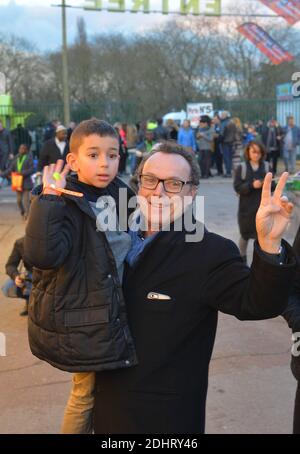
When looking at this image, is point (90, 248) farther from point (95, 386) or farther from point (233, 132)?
point (233, 132)

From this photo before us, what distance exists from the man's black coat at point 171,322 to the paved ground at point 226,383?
1.70m

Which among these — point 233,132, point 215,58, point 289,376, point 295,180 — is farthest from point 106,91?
point 289,376

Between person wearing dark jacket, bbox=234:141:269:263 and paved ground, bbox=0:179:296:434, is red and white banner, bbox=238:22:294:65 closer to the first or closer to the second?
person wearing dark jacket, bbox=234:141:269:263

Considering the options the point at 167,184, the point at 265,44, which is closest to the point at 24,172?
the point at 167,184

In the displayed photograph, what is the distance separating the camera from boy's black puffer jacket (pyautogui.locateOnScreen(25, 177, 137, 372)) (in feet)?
5.96

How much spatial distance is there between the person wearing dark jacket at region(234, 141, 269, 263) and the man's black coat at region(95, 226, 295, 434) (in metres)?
4.97

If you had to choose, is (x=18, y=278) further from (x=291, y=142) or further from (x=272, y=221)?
(x=291, y=142)

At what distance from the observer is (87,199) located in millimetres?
2082

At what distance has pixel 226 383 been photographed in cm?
411

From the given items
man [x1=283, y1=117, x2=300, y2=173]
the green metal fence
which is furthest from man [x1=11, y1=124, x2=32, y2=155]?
man [x1=283, y1=117, x2=300, y2=173]

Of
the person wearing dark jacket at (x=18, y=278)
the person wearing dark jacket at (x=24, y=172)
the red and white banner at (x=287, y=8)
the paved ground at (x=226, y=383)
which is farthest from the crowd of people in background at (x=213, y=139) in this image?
the paved ground at (x=226, y=383)

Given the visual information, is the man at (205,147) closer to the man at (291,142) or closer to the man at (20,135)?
the man at (291,142)

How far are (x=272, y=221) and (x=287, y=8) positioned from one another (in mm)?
17349

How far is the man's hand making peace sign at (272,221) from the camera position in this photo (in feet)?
5.41
